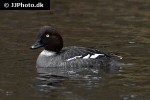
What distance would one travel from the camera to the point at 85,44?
20.2 metres

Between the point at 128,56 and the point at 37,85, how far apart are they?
3.75 meters

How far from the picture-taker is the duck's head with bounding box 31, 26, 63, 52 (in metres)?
18.2

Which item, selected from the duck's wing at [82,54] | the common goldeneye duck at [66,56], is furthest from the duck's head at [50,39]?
the duck's wing at [82,54]

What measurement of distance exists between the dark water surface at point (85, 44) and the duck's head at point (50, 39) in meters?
0.55

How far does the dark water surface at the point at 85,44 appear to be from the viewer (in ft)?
49.0

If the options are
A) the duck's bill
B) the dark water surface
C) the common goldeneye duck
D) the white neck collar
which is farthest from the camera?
the white neck collar

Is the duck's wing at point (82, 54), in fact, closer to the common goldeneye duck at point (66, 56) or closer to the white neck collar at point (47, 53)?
the common goldeneye duck at point (66, 56)

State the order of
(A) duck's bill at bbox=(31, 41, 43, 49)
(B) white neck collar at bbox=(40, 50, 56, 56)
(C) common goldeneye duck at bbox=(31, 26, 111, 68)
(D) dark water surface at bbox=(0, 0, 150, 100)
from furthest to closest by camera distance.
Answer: (B) white neck collar at bbox=(40, 50, 56, 56) < (A) duck's bill at bbox=(31, 41, 43, 49) < (C) common goldeneye duck at bbox=(31, 26, 111, 68) < (D) dark water surface at bbox=(0, 0, 150, 100)

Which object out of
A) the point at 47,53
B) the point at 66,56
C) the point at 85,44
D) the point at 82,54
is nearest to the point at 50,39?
the point at 47,53

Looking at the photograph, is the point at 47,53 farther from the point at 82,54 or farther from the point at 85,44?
the point at 85,44

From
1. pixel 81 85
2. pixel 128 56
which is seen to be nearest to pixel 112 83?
pixel 81 85

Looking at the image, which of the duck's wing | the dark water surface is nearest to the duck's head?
the duck's wing

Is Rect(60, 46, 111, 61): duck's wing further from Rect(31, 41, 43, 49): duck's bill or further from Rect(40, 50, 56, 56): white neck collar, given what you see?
Rect(31, 41, 43, 49): duck's bill

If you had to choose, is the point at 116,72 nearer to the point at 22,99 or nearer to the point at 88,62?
the point at 88,62
